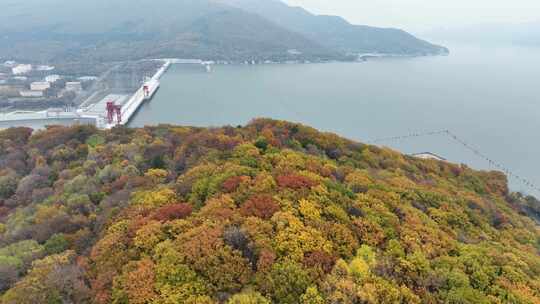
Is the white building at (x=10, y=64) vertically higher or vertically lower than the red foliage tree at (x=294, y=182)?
higher

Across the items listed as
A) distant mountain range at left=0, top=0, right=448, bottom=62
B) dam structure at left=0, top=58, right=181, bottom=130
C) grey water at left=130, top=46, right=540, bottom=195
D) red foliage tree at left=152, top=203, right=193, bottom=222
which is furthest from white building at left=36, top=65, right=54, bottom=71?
red foliage tree at left=152, top=203, right=193, bottom=222

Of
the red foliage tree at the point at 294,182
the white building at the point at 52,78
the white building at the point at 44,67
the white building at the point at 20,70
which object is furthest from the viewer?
the white building at the point at 44,67

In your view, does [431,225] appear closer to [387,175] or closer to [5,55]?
[387,175]

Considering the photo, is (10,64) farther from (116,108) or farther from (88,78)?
(116,108)

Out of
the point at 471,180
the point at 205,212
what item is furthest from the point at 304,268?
the point at 471,180

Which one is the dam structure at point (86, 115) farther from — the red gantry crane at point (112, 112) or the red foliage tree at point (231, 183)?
the red foliage tree at point (231, 183)

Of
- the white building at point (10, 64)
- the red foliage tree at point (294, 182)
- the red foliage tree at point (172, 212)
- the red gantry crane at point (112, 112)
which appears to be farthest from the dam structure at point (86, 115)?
the white building at point (10, 64)

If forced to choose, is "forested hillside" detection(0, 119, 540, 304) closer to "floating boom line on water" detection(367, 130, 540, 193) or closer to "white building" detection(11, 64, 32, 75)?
"floating boom line on water" detection(367, 130, 540, 193)

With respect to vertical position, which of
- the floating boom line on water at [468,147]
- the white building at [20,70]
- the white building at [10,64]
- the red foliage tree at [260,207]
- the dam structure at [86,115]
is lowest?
the floating boom line on water at [468,147]
